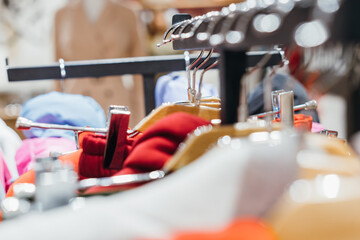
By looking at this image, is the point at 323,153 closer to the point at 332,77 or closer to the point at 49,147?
the point at 332,77

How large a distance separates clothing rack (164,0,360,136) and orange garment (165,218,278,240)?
0.17 meters

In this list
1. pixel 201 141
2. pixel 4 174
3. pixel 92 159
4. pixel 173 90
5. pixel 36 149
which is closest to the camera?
pixel 201 141

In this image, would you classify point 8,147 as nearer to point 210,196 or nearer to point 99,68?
point 99,68

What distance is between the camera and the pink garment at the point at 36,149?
109 centimetres

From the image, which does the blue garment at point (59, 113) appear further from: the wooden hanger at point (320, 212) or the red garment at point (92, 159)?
the wooden hanger at point (320, 212)

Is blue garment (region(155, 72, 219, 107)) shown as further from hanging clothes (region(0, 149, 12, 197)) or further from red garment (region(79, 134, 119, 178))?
red garment (region(79, 134, 119, 178))

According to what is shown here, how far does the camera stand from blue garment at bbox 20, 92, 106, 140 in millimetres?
1242

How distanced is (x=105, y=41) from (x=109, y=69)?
0.85 m

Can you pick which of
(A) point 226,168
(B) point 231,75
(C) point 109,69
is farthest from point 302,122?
(C) point 109,69

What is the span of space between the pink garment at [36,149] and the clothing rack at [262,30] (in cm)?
64

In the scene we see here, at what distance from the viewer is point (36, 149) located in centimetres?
111

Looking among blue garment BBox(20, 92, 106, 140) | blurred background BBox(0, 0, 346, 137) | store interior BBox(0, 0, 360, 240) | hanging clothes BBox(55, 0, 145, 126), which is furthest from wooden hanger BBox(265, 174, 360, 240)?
hanging clothes BBox(55, 0, 145, 126)

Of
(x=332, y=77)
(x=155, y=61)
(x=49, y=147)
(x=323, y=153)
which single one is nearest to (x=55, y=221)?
(x=323, y=153)

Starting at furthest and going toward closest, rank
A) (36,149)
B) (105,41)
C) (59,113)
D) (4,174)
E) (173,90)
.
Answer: (105,41)
(173,90)
(59,113)
(36,149)
(4,174)
